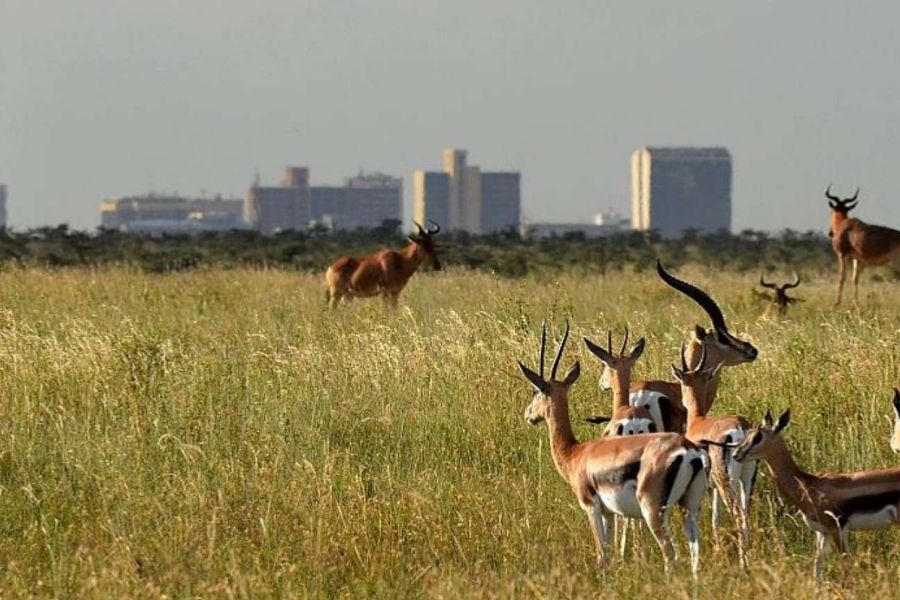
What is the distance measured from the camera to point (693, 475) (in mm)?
6109

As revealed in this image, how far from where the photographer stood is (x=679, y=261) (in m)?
42.1

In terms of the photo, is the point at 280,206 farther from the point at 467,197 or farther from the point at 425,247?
the point at 425,247

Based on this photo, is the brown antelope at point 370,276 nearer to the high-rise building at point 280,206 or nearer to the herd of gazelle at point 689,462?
the herd of gazelle at point 689,462

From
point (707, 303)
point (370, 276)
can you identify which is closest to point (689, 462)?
point (707, 303)

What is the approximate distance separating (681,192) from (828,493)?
590 feet

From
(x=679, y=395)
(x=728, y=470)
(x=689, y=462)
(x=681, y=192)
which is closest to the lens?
(x=689, y=462)

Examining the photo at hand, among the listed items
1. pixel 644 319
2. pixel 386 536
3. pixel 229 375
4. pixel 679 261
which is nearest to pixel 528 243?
pixel 679 261

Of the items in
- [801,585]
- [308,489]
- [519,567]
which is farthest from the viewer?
[308,489]

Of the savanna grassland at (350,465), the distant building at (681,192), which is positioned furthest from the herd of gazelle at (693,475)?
the distant building at (681,192)

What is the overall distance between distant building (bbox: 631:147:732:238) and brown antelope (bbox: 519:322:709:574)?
166 m

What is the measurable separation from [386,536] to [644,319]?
823 centimetres

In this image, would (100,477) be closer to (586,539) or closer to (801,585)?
(586,539)

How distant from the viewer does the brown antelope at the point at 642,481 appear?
19.9 ft

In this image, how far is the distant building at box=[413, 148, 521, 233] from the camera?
184 m
